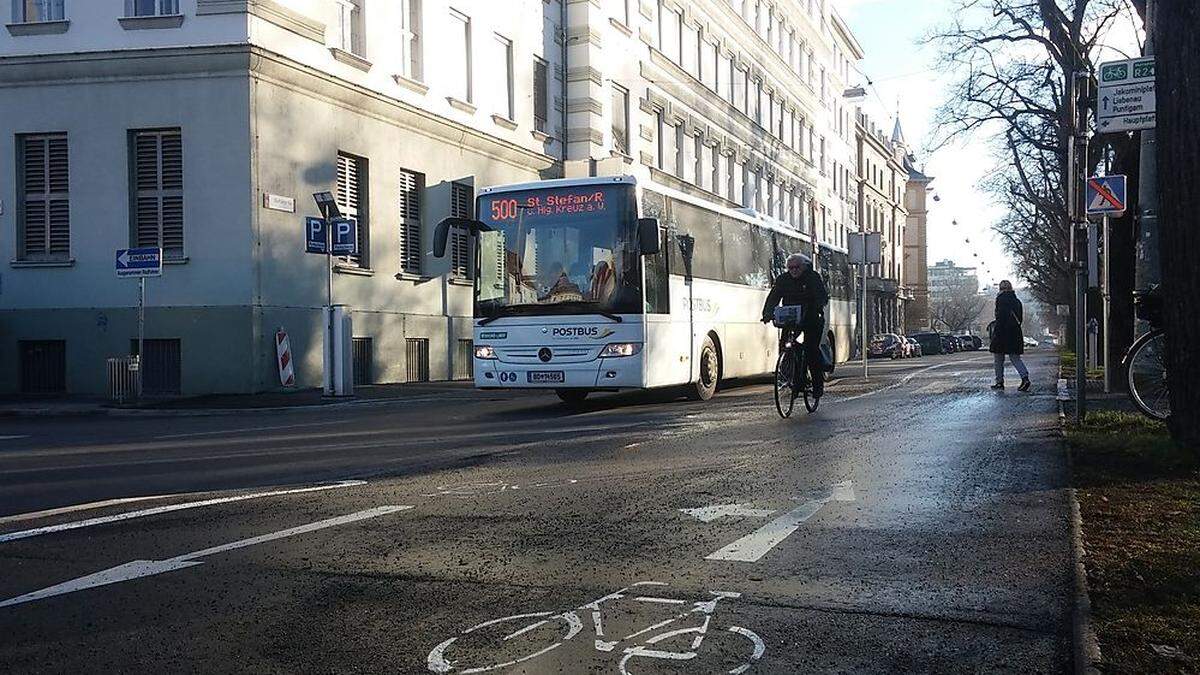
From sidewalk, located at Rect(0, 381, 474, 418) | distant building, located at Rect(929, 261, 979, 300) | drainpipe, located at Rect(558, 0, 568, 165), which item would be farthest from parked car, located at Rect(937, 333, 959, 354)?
sidewalk, located at Rect(0, 381, 474, 418)

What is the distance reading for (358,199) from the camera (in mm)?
24062

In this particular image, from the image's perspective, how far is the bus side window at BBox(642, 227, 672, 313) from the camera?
582 inches

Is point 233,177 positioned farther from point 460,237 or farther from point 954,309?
point 954,309

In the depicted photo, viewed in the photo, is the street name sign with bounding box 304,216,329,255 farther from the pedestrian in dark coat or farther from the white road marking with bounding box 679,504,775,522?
the white road marking with bounding box 679,504,775,522

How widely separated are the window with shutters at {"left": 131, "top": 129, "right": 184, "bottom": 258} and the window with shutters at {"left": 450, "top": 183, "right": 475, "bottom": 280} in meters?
7.79

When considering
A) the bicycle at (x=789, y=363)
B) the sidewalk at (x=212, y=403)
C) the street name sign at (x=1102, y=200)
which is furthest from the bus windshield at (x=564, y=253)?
the street name sign at (x=1102, y=200)

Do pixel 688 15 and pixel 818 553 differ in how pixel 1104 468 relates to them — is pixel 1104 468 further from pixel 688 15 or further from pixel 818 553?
pixel 688 15

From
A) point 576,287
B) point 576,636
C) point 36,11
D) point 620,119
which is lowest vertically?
point 576,636

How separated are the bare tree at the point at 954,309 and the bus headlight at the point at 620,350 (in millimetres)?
123841

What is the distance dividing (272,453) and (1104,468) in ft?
24.1

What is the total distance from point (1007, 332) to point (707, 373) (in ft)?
17.0

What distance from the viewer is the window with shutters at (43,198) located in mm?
21422

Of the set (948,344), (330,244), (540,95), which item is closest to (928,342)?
(948,344)

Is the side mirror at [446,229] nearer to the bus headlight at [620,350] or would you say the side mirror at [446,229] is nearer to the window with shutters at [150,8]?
the bus headlight at [620,350]
